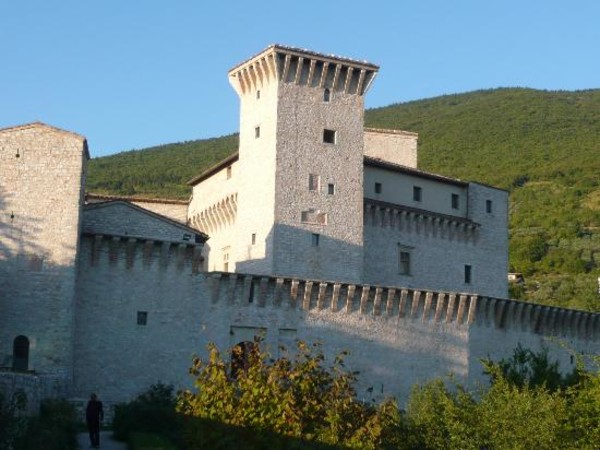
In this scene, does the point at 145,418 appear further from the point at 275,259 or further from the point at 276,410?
the point at 276,410

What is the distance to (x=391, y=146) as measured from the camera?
49500mm

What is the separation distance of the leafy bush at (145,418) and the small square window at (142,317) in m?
3.53

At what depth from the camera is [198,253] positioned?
35.5 m

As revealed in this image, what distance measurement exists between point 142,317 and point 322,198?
9.34m

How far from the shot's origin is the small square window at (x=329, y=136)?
135ft

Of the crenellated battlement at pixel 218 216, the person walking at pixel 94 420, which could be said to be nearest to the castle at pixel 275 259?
the crenellated battlement at pixel 218 216

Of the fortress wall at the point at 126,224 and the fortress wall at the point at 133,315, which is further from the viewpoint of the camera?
the fortress wall at the point at 126,224

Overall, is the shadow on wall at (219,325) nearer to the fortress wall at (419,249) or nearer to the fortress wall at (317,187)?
the fortress wall at (317,187)

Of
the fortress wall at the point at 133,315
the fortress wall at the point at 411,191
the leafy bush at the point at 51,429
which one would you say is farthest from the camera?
the fortress wall at the point at 411,191

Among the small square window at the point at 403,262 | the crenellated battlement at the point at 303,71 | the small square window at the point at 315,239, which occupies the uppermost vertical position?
the crenellated battlement at the point at 303,71

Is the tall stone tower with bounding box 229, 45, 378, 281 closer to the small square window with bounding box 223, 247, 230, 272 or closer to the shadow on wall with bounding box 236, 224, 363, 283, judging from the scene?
the shadow on wall with bounding box 236, 224, 363, 283

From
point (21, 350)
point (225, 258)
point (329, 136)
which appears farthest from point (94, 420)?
point (225, 258)

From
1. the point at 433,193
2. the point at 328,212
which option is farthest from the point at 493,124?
the point at 328,212

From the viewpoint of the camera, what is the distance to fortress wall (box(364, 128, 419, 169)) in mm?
48938
